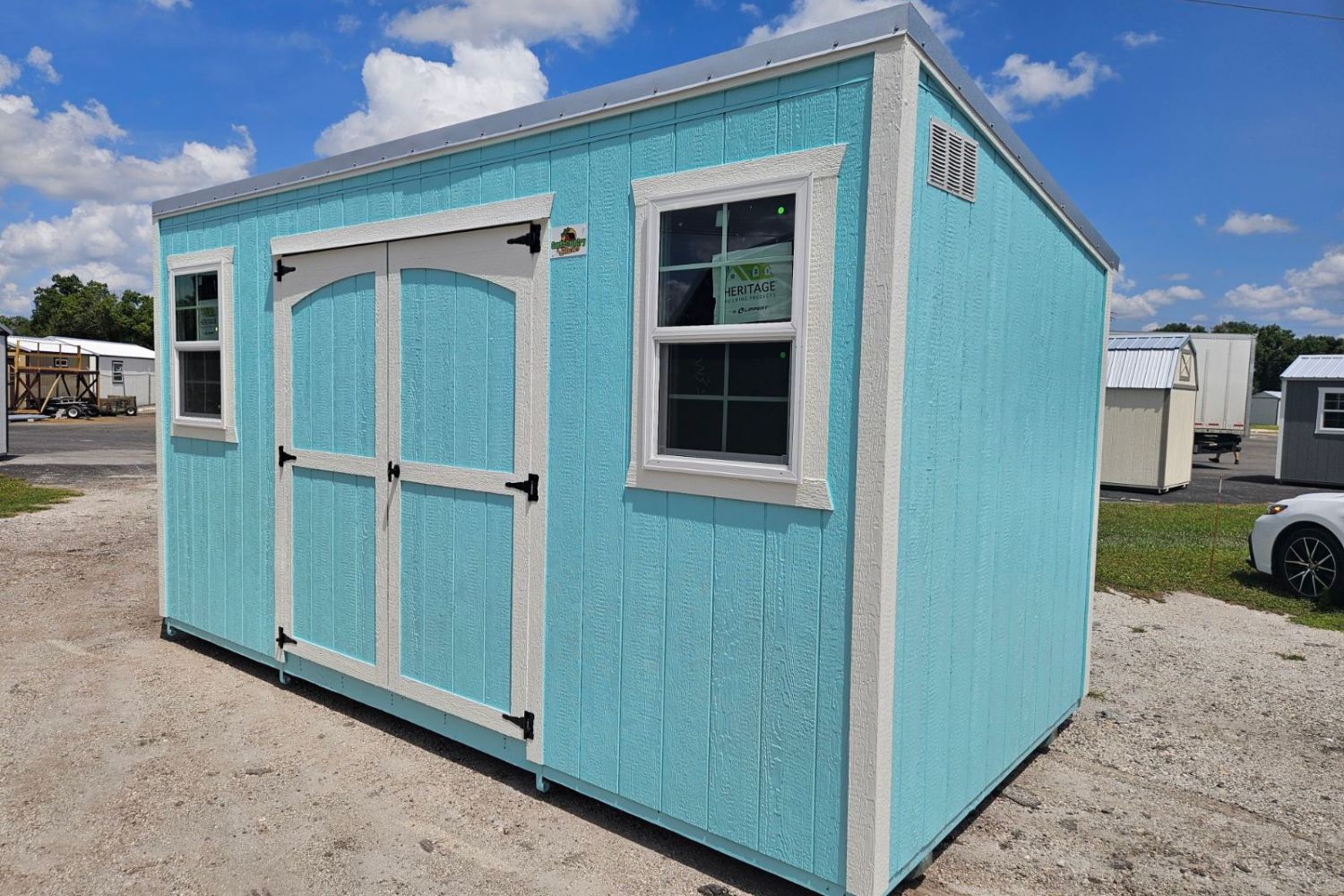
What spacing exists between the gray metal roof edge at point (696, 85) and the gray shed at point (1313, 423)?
15947mm

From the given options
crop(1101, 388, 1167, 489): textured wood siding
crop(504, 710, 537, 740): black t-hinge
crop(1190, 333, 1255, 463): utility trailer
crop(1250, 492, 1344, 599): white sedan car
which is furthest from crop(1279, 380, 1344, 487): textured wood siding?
crop(504, 710, 537, 740): black t-hinge

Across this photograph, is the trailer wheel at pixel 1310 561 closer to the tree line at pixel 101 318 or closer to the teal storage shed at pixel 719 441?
the teal storage shed at pixel 719 441

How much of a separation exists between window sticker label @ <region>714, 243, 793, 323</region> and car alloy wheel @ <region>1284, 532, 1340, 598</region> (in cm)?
686

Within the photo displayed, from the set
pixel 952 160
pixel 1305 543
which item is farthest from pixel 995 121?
pixel 1305 543

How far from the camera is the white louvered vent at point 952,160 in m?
2.76

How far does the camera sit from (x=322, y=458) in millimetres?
4484

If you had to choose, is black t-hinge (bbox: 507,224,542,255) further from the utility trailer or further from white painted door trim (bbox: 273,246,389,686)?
the utility trailer

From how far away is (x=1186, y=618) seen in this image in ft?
22.4

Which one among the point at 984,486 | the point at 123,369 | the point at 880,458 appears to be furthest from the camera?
the point at 123,369

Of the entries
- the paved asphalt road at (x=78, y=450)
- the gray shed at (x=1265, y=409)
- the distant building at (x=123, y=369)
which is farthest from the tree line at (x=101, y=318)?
the gray shed at (x=1265, y=409)

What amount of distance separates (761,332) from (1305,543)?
7012 mm

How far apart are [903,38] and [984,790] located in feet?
9.13

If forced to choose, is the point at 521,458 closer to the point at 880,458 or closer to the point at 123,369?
the point at 880,458

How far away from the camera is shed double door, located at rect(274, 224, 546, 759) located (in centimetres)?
360
